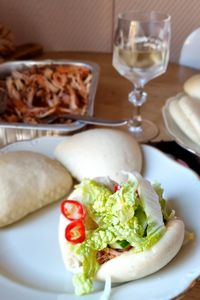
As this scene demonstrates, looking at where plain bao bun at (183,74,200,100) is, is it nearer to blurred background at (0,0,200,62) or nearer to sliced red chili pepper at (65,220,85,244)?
sliced red chili pepper at (65,220,85,244)

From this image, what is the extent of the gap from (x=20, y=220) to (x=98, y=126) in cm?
39

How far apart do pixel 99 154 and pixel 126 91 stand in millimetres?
494

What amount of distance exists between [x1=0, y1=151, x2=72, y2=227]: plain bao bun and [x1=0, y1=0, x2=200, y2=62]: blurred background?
4.22ft

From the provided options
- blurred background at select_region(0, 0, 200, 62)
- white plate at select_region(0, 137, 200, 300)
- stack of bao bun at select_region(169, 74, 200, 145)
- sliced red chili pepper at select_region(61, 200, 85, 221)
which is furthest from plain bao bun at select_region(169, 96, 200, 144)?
blurred background at select_region(0, 0, 200, 62)

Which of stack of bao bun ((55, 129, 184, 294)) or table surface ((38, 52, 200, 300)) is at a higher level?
stack of bao bun ((55, 129, 184, 294))

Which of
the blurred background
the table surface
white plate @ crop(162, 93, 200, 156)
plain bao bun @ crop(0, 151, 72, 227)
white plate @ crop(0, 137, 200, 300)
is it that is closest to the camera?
white plate @ crop(0, 137, 200, 300)

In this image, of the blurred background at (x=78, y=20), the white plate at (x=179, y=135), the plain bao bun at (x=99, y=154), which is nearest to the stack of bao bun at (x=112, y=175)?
the plain bao bun at (x=99, y=154)

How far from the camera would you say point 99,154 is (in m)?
0.80

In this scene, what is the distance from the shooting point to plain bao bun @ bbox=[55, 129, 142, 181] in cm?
79

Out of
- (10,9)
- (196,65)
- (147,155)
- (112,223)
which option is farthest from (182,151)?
(10,9)

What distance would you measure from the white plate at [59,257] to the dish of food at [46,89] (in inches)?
9.7

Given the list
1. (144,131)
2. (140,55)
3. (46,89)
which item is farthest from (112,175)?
(46,89)

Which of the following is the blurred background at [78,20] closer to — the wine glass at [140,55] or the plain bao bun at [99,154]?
the wine glass at [140,55]

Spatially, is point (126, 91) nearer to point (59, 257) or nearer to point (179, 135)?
point (179, 135)
